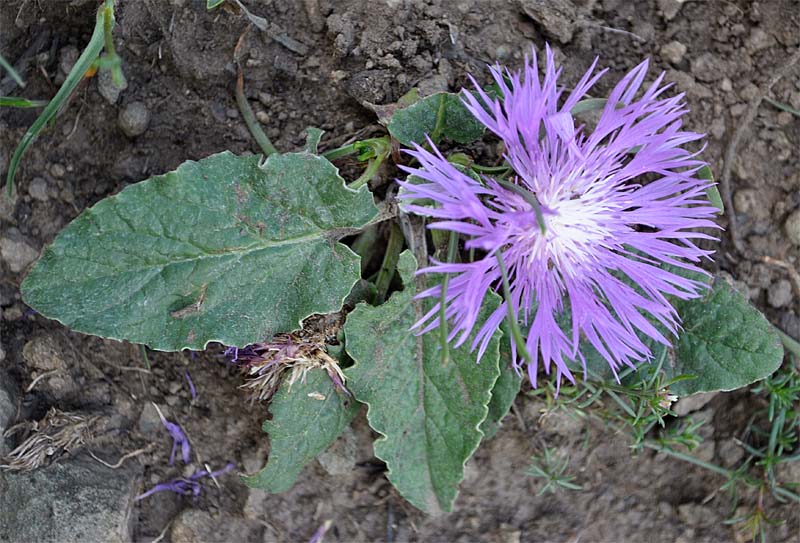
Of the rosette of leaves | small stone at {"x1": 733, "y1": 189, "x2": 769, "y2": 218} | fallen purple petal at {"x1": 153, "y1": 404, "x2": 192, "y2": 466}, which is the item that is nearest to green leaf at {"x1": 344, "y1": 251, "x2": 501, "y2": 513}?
the rosette of leaves

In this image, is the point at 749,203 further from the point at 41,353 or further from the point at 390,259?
the point at 41,353

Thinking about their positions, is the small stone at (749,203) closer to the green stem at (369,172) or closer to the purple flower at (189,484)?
the green stem at (369,172)

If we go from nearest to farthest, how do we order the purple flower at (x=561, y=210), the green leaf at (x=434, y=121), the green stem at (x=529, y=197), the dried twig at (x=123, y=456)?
the green stem at (x=529, y=197), the purple flower at (x=561, y=210), the green leaf at (x=434, y=121), the dried twig at (x=123, y=456)

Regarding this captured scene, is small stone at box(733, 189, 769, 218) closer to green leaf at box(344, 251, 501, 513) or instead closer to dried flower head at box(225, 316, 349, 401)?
green leaf at box(344, 251, 501, 513)

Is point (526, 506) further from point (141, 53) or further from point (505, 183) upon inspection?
point (141, 53)

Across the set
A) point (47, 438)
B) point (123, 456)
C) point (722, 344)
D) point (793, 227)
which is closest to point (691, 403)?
point (722, 344)

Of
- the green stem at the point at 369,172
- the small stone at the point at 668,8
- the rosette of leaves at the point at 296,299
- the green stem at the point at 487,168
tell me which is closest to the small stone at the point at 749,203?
the rosette of leaves at the point at 296,299
